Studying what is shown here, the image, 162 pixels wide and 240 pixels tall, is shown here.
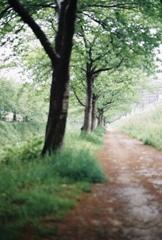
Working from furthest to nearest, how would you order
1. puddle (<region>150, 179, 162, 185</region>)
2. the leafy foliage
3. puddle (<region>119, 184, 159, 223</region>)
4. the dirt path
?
the leafy foliage < puddle (<region>150, 179, 162, 185</region>) < puddle (<region>119, 184, 159, 223</region>) < the dirt path

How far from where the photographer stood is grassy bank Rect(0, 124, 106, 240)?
3.72 metres

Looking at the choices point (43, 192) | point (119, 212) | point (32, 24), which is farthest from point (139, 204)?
point (32, 24)

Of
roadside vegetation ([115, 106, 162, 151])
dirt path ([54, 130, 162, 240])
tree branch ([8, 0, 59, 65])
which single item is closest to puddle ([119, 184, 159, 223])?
dirt path ([54, 130, 162, 240])

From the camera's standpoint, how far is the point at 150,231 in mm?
3834

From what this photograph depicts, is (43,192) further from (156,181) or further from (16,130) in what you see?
(16,130)

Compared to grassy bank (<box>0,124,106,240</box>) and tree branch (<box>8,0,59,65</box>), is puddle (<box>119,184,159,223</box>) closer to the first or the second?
grassy bank (<box>0,124,106,240</box>)

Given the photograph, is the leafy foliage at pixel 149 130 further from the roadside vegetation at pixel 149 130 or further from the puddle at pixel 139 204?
the puddle at pixel 139 204

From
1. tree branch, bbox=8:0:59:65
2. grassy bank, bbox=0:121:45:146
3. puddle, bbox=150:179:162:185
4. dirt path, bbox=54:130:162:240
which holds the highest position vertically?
tree branch, bbox=8:0:59:65

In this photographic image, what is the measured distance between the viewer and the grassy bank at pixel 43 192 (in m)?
3.72

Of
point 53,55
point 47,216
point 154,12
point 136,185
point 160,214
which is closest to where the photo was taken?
point 47,216

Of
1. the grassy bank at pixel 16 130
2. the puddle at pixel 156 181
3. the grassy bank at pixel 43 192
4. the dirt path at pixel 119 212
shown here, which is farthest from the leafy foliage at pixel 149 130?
the grassy bank at pixel 16 130

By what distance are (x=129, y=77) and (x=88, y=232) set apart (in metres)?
18.2

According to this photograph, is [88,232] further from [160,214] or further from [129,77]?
[129,77]

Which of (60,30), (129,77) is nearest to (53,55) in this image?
(60,30)
